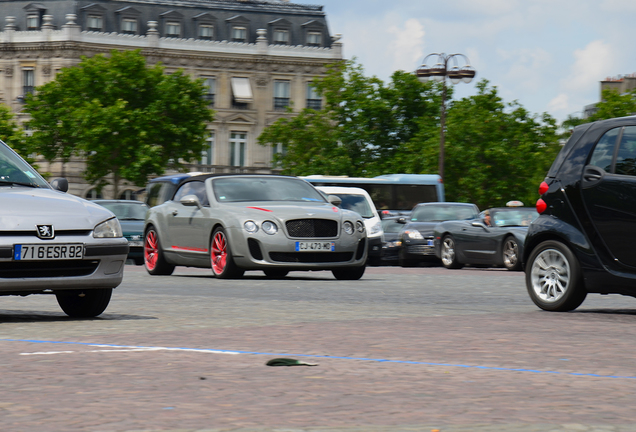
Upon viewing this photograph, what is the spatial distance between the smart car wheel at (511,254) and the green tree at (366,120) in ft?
117

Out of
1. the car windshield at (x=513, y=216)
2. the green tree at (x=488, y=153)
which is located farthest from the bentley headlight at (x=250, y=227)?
the green tree at (x=488, y=153)

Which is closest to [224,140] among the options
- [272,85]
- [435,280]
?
[272,85]

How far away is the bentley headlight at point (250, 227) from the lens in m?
14.9

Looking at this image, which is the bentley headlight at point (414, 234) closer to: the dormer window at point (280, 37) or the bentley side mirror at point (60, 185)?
the bentley side mirror at point (60, 185)

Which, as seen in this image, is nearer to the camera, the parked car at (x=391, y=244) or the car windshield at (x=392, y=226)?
the parked car at (x=391, y=244)

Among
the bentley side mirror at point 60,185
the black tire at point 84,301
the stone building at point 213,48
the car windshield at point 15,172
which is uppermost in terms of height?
the stone building at point 213,48

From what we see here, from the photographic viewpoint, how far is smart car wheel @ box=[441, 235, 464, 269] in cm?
2450

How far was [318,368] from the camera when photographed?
6.12 meters

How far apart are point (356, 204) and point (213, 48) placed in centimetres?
5162

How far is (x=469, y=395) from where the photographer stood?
5293 millimetres

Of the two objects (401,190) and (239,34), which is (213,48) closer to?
(239,34)

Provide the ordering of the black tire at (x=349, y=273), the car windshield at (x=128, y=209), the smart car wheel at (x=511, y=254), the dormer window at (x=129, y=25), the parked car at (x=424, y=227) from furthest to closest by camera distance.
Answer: the dormer window at (x=129, y=25) → the parked car at (x=424, y=227) → the car windshield at (x=128, y=209) → the smart car wheel at (x=511, y=254) → the black tire at (x=349, y=273)

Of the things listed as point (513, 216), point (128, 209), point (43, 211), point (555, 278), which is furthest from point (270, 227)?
point (128, 209)

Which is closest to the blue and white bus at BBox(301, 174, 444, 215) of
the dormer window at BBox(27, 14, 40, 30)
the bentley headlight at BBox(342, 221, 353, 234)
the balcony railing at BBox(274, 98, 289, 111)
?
the bentley headlight at BBox(342, 221, 353, 234)
